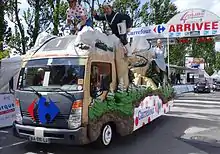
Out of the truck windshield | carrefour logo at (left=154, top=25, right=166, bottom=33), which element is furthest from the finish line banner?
the truck windshield

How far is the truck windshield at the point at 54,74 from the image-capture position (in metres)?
5.90

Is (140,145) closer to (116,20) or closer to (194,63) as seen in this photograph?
(116,20)

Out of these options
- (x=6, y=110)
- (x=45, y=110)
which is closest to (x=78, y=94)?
(x=45, y=110)

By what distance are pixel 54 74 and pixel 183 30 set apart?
1352 centimetres

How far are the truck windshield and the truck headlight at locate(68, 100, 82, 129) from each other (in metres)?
0.31

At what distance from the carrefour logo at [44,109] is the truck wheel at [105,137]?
112 cm

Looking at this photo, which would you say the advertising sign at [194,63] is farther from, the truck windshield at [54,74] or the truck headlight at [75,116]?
the truck headlight at [75,116]

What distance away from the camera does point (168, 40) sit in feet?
58.6

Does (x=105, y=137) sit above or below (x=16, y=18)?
below

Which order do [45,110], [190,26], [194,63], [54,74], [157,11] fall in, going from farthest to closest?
[194,63]
[157,11]
[190,26]
[54,74]
[45,110]

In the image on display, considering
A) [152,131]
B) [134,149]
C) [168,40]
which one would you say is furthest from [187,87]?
[134,149]

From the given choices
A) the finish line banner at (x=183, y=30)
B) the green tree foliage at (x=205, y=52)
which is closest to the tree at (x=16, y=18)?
the finish line banner at (x=183, y=30)

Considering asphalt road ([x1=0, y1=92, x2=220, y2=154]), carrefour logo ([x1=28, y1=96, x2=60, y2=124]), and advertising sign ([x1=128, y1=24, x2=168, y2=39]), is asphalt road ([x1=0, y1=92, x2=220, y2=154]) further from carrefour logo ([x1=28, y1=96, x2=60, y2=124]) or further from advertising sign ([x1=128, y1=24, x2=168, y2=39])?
advertising sign ([x1=128, y1=24, x2=168, y2=39])

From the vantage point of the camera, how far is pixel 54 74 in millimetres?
6074
